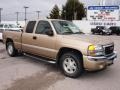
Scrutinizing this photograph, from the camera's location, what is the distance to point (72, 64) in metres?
7.13

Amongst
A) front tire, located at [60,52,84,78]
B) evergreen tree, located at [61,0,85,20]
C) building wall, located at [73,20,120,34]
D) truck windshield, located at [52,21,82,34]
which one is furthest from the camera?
evergreen tree, located at [61,0,85,20]

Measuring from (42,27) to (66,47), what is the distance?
1.61m

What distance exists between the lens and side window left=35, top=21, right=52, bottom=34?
8023 millimetres

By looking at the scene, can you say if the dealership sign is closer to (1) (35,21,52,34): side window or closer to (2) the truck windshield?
(2) the truck windshield

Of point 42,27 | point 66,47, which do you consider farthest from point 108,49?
point 42,27

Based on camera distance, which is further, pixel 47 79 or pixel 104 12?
pixel 104 12

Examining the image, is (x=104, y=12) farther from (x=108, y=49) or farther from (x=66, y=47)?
(x=66, y=47)

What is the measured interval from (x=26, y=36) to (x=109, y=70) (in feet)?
11.7

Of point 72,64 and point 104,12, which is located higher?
point 104,12

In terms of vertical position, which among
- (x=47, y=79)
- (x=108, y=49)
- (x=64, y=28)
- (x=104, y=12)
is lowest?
(x=47, y=79)

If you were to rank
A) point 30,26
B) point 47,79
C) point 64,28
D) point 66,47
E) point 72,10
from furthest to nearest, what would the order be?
point 72,10 < point 30,26 < point 64,28 < point 66,47 < point 47,79

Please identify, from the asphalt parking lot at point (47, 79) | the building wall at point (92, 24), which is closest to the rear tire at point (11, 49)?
the asphalt parking lot at point (47, 79)

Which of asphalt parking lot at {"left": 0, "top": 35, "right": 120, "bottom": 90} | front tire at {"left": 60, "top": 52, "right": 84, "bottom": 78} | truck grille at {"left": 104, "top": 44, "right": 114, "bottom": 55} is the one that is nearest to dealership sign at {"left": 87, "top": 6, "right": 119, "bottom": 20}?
asphalt parking lot at {"left": 0, "top": 35, "right": 120, "bottom": 90}

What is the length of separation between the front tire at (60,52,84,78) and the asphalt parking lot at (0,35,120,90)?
19cm
